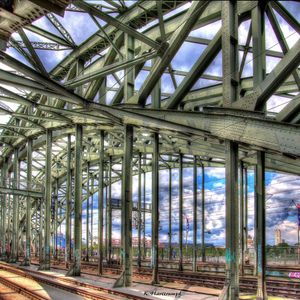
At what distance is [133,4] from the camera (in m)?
22.6

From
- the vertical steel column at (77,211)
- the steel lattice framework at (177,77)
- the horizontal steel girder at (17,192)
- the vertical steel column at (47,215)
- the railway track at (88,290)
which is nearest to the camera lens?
the steel lattice framework at (177,77)

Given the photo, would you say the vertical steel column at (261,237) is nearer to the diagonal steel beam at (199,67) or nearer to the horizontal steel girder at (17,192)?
the diagonal steel beam at (199,67)

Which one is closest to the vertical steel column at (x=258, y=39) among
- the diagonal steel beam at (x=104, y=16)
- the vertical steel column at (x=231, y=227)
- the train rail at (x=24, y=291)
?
the vertical steel column at (x=231, y=227)

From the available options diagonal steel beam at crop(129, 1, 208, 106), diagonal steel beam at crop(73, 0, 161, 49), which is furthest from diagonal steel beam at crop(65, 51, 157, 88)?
diagonal steel beam at crop(73, 0, 161, 49)

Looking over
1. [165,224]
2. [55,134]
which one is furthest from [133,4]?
[165,224]

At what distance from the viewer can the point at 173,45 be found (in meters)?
18.2

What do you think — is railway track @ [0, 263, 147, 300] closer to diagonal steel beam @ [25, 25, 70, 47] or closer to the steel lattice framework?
the steel lattice framework

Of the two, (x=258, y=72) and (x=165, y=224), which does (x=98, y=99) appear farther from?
(x=165, y=224)

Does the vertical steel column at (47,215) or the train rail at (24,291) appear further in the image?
the vertical steel column at (47,215)

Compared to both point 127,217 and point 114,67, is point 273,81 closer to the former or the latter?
point 114,67

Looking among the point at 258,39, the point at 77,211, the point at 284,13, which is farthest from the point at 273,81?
the point at 77,211

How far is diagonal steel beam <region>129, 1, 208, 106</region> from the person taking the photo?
16.4 m

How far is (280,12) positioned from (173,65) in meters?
12.8

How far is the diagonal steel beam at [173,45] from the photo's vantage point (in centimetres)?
1635
